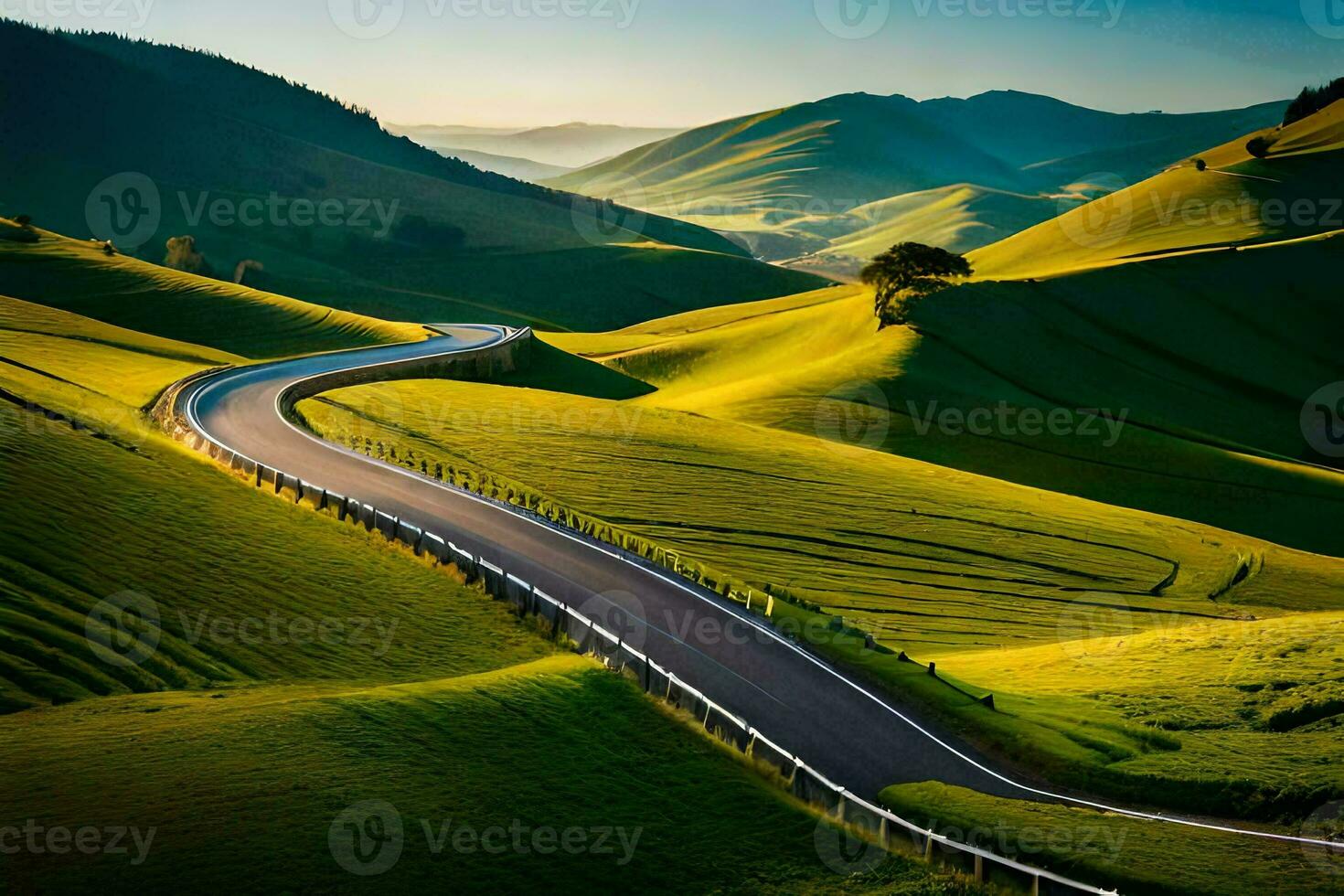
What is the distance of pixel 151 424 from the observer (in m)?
41.6

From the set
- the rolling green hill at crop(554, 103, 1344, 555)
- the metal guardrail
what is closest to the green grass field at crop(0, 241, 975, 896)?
the metal guardrail

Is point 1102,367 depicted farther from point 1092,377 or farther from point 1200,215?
point 1200,215

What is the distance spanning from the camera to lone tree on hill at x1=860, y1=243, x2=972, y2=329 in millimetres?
83500

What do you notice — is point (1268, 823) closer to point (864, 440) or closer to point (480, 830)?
point (480, 830)

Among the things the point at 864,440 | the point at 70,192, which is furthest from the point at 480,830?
the point at 70,192

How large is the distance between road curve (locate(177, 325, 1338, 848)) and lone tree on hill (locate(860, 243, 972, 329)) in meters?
52.3

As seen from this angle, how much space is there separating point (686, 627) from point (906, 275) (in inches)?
2465

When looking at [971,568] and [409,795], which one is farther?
[971,568]

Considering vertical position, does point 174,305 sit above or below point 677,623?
above

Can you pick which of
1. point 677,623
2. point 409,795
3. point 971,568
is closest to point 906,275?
point 971,568

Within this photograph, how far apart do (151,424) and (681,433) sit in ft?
79.9

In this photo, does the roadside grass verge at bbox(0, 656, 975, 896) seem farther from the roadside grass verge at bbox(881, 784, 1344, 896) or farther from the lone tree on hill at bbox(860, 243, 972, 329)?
the lone tree on hill at bbox(860, 243, 972, 329)

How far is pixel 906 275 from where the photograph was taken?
83.8 metres

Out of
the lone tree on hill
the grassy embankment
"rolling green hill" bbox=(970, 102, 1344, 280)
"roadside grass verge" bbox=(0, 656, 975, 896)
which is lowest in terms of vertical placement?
"roadside grass verge" bbox=(0, 656, 975, 896)
